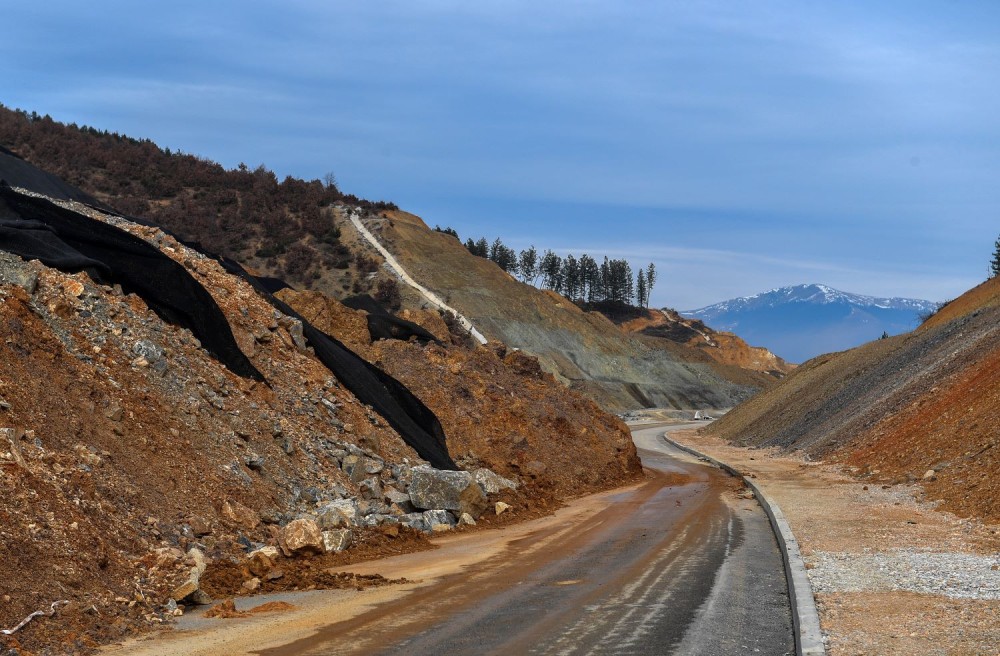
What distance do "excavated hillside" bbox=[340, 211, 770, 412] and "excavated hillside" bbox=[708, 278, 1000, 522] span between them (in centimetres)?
2269

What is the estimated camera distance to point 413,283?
236ft

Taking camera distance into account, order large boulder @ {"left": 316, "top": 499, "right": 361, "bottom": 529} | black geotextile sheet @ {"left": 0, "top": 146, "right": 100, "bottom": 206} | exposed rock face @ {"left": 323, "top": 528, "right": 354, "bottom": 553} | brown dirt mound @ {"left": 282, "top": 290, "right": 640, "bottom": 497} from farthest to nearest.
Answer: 1. black geotextile sheet @ {"left": 0, "top": 146, "right": 100, "bottom": 206}
2. brown dirt mound @ {"left": 282, "top": 290, "right": 640, "bottom": 497}
3. large boulder @ {"left": 316, "top": 499, "right": 361, "bottom": 529}
4. exposed rock face @ {"left": 323, "top": 528, "right": 354, "bottom": 553}

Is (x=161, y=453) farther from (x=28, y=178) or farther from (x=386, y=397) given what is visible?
(x=28, y=178)

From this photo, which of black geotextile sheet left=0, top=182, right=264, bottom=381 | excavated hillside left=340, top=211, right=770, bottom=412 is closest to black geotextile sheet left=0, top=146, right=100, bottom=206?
black geotextile sheet left=0, top=182, right=264, bottom=381

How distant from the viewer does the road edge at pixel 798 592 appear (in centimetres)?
730

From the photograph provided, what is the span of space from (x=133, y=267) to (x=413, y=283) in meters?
56.3

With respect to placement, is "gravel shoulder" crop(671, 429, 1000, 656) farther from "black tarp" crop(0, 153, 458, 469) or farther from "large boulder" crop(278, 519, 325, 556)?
"black tarp" crop(0, 153, 458, 469)

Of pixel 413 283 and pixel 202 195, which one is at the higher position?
pixel 202 195

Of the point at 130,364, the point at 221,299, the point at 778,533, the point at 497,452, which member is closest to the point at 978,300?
the point at 497,452

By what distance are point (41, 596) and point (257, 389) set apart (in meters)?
8.15

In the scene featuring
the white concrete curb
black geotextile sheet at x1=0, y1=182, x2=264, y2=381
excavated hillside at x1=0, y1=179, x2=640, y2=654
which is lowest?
excavated hillside at x1=0, y1=179, x2=640, y2=654

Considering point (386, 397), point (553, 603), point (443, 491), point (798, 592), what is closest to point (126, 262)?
point (386, 397)

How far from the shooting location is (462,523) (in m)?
15.7

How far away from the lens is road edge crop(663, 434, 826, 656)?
7302 millimetres
